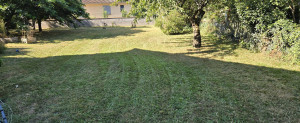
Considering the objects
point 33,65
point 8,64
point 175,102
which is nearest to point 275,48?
point 175,102

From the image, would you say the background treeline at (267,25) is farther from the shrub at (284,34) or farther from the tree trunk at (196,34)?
the tree trunk at (196,34)

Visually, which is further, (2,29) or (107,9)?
(107,9)

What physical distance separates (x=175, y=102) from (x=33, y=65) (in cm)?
526

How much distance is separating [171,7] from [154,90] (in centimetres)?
422

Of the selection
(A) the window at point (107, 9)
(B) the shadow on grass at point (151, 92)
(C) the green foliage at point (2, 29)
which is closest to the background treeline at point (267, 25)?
(B) the shadow on grass at point (151, 92)

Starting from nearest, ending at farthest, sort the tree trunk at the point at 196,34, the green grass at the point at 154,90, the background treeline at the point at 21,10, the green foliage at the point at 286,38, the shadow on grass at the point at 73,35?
the green grass at the point at 154,90 < the green foliage at the point at 286,38 < the tree trunk at the point at 196,34 < the background treeline at the point at 21,10 < the shadow on grass at the point at 73,35

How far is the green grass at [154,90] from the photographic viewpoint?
310 centimetres

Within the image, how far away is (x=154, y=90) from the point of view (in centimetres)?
406

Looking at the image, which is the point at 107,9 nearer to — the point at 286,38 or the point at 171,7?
the point at 171,7

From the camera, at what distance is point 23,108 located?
10.9 ft

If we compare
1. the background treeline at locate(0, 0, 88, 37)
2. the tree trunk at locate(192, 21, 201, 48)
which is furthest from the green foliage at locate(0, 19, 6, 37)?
the tree trunk at locate(192, 21, 201, 48)

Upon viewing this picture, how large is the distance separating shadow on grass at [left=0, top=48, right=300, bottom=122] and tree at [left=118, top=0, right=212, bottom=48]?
7.45 feet

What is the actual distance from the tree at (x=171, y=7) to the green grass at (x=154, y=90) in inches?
80.7

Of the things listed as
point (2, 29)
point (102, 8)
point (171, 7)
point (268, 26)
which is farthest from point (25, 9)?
point (102, 8)
